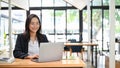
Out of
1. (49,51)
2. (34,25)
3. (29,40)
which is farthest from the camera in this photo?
(29,40)

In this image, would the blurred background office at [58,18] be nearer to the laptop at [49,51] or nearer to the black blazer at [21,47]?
the black blazer at [21,47]

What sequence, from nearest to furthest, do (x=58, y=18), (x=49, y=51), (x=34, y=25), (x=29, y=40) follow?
(x=49, y=51), (x=34, y=25), (x=29, y=40), (x=58, y=18)

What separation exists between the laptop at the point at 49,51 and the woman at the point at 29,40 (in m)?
0.33

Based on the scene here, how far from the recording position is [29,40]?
307cm

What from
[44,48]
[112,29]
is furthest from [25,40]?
[112,29]

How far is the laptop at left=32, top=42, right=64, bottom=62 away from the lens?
2537 millimetres

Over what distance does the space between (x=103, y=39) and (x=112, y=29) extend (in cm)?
688

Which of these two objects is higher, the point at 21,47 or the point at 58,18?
the point at 58,18

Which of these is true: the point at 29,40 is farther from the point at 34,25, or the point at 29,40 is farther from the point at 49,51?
the point at 49,51

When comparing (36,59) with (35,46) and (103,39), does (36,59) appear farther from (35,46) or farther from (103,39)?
(103,39)

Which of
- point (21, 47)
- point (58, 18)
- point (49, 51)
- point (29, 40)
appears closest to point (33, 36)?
point (29, 40)

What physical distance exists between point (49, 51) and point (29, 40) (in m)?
0.61

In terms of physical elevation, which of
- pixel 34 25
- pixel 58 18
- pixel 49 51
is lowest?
pixel 49 51

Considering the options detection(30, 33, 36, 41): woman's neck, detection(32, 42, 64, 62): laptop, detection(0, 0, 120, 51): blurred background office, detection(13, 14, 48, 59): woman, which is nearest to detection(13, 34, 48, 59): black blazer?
detection(13, 14, 48, 59): woman
